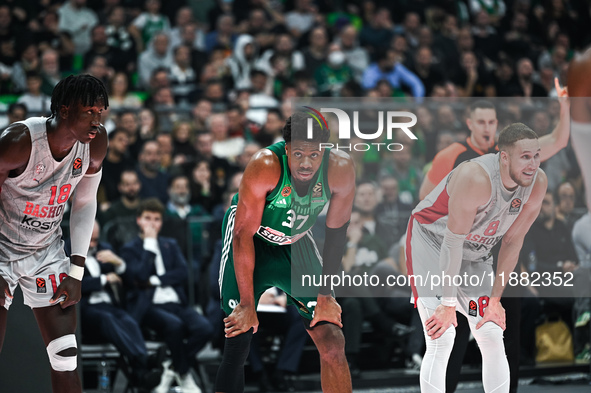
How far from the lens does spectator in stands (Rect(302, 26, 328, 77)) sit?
390 inches

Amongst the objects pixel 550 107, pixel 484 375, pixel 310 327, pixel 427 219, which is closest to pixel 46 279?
pixel 310 327

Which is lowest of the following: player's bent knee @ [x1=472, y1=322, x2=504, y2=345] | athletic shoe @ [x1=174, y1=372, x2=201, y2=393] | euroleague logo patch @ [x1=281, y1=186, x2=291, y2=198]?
athletic shoe @ [x1=174, y1=372, x2=201, y2=393]

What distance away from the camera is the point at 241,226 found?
3.86 m

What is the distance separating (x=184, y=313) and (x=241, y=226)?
7.54 feet

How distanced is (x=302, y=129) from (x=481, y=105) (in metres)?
1.05

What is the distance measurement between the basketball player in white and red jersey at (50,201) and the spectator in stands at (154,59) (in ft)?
19.3

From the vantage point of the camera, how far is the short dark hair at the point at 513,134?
13.0 feet

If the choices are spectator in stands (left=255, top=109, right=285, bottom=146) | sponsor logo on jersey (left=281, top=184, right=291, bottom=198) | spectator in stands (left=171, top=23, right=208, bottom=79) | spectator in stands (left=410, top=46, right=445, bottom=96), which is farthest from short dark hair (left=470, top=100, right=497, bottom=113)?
spectator in stands (left=171, top=23, right=208, bottom=79)

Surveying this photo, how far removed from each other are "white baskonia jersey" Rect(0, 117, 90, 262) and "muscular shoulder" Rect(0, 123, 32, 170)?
33 mm

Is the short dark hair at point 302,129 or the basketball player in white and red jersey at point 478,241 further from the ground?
the short dark hair at point 302,129

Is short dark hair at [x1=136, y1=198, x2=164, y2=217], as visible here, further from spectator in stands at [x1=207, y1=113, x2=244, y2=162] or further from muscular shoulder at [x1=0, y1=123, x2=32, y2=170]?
muscular shoulder at [x1=0, y1=123, x2=32, y2=170]

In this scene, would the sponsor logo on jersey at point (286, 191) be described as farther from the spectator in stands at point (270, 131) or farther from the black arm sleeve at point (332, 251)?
the spectator in stands at point (270, 131)

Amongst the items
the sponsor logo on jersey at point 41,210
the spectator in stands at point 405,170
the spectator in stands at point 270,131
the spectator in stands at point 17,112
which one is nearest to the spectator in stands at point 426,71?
the spectator in stands at point 270,131

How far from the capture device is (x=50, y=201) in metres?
3.73
